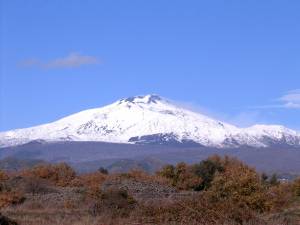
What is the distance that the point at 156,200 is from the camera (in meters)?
30.3

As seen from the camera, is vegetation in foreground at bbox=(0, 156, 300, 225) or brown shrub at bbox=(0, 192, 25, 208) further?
brown shrub at bbox=(0, 192, 25, 208)

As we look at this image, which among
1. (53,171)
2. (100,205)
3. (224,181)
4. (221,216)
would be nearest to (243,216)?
(221,216)

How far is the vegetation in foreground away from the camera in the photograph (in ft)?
64.8

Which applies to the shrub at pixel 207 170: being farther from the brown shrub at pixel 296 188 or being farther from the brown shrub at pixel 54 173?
the brown shrub at pixel 54 173

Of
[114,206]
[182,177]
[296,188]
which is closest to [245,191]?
[114,206]

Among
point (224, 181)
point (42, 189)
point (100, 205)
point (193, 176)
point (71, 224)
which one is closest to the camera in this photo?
point (71, 224)

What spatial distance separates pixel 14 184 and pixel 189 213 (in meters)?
22.2

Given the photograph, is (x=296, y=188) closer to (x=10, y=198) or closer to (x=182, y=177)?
(x=182, y=177)

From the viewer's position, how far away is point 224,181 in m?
30.8

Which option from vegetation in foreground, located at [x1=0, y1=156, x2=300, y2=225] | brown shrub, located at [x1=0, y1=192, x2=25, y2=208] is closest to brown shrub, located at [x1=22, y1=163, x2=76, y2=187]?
vegetation in foreground, located at [x1=0, y1=156, x2=300, y2=225]

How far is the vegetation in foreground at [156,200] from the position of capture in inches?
778

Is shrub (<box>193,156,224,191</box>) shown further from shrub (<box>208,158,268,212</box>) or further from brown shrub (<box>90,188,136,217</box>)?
brown shrub (<box>90,188,136,217</box>)

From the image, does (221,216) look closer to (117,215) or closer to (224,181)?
(117,215)

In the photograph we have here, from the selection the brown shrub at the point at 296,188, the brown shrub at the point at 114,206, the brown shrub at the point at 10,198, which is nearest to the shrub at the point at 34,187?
the brown shrub at the point at 10,198
